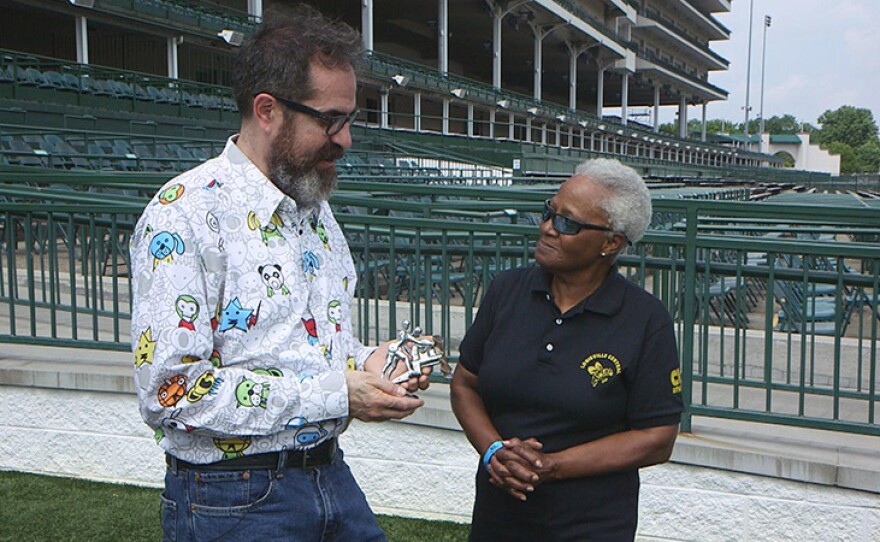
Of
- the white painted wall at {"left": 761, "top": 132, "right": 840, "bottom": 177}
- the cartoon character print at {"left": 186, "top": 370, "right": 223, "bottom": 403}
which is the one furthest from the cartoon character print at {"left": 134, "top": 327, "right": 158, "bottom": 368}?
the white painted wall at {"left": 761, "top": 132, "right": 840, "bottom": 177}

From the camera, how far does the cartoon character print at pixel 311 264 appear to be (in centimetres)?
225

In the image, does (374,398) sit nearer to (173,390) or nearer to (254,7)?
(173,390)

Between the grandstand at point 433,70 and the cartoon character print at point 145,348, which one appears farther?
the grandstand at point 433,70

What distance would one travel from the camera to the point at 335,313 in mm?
2309

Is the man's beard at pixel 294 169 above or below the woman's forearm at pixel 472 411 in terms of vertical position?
above

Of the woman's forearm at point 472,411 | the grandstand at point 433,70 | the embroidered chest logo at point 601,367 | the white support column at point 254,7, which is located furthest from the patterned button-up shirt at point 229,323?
the white support column at point 254,7

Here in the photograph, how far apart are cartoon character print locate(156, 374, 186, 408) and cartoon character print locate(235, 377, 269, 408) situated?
0.12 m

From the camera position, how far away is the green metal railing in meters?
4.84

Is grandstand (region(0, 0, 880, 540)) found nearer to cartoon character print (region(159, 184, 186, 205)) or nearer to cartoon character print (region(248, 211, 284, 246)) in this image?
cartoon character print (region(248, 211, 284, 246))

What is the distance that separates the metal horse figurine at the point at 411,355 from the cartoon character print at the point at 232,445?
1.21 feet

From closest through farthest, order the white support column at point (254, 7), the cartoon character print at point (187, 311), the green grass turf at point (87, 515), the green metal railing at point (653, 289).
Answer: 1. the cartoon character print at point (187, 311)
2. the green grass turf at point (87, 515)
3. the green metal railing at point (653, 289)
4. the white support column at point (254, 7)

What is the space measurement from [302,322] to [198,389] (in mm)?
288

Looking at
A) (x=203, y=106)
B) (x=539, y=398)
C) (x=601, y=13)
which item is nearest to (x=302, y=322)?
(x=539, y=398)

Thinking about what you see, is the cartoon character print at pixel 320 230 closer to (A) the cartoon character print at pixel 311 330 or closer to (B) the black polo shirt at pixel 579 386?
(A) the cartoon character print at pixel 311 330
